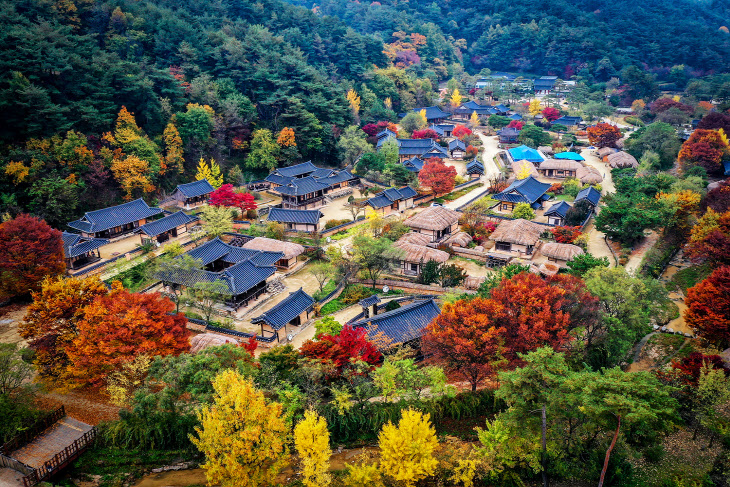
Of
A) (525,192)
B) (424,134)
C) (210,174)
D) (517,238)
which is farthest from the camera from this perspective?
(424,134)

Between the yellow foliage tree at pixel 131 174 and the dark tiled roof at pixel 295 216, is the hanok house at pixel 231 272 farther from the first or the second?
the yellow foliage tree at pixel 131 174

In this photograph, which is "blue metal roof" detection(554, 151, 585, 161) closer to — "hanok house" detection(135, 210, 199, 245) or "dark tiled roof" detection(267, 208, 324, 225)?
"dark tiled roof" detection(267, 208, 324, 225)

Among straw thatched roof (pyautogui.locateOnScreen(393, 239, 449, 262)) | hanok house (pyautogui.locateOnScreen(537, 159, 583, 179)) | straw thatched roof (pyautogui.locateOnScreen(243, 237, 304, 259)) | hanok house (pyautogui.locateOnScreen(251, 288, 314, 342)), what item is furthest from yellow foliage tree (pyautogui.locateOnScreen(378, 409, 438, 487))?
hanok house (pyautogui.locateOnScreen(537, 159, 583, 179))

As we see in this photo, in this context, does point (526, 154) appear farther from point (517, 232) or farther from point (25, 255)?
point (25, 255)

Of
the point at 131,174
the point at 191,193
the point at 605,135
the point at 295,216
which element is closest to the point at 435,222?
the point at 295,216

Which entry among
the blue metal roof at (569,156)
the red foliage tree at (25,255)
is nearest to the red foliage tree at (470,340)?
the red foliage tree at (25,255)

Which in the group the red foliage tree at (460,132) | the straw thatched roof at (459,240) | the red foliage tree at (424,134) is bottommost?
the straw thatched roof at (459,240)

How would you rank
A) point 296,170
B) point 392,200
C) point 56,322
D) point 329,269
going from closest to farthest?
point 56,322
point 329,269
point 392,200
point 296,170
